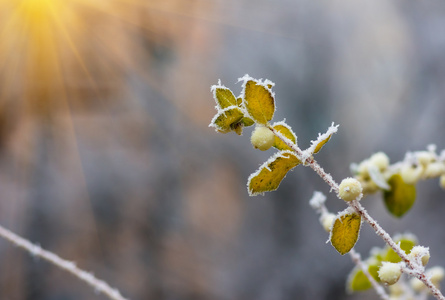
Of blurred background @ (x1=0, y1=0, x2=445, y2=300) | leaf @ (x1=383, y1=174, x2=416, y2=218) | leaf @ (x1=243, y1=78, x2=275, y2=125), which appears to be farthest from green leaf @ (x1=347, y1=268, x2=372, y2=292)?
blurred background @ (x1=0, y1=0, x2=445, y2=300)

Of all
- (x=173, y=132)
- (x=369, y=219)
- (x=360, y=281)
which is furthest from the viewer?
(x=173, y=132)

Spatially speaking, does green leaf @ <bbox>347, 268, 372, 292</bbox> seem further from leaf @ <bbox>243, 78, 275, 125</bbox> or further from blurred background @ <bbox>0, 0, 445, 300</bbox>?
blurred background @ <bbox>0, 0, 445, 300</bbox>

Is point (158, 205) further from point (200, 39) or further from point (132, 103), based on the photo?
point (200, 39)

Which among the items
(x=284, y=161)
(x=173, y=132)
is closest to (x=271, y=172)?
(x=284, y=161)

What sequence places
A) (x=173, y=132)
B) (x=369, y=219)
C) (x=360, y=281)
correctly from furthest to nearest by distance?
(x=173, y=132) < (x=360, y=281) < (x=369, y=219)

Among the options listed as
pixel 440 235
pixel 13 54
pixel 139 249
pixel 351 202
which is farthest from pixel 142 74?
pixel 351 202

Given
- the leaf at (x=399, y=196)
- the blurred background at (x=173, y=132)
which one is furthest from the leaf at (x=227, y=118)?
the blurred background at (x=173, y=132)

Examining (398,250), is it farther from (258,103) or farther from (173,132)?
(173,132)
